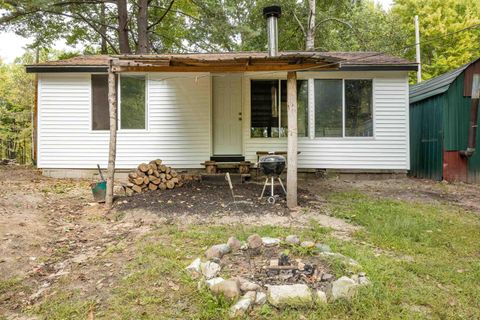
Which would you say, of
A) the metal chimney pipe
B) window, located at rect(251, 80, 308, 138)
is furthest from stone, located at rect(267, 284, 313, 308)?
window, located at rect(251, 80, 308, 138)

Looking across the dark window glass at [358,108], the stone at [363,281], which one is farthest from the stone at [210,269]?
the dark window glass at [358,108]

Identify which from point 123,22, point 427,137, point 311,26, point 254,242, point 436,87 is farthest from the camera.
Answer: point 311,26

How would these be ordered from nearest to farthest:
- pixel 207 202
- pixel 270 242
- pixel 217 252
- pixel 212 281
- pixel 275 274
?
1. pixel 212 281
2. pixel 275 274
3. pixel 217 252
4. pixel 270 242
5. pixel 207 202

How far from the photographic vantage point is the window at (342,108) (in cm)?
782

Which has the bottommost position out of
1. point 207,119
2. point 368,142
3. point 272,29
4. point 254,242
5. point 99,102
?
point 254,242

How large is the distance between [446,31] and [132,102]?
19.3m

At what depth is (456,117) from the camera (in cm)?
788

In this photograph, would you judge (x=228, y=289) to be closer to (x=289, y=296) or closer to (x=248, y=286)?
(x=248, y=286)

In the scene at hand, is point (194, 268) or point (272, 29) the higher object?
point (272, 29)

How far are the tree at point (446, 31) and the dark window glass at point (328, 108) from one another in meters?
13.9

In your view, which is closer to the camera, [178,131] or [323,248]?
[323,248]

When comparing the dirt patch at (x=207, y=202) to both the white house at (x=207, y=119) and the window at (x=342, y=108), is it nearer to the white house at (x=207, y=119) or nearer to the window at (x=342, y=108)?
the white house at (x=207, y=119)

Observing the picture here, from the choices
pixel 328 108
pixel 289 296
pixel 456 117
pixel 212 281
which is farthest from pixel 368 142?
pixel 212 281

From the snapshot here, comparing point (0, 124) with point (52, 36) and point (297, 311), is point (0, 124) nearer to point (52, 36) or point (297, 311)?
point (52, 36)
